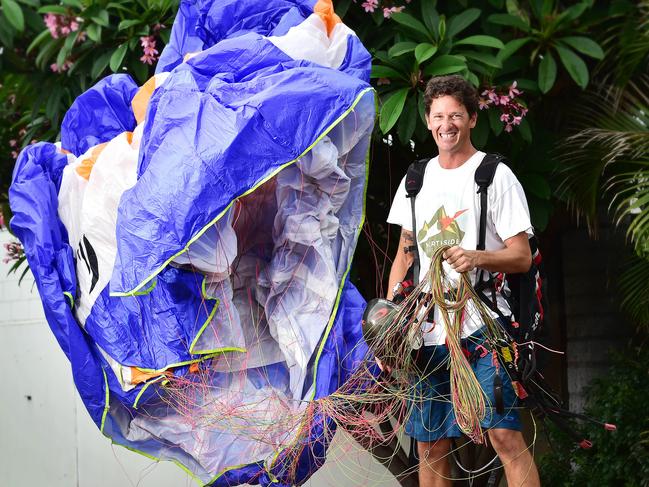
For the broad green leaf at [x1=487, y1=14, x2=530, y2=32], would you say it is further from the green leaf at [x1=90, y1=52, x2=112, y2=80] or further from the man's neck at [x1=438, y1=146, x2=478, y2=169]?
the green leaf at [x1=90, y1=52, x2=112, y2=80]

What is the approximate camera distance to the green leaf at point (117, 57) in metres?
5.11

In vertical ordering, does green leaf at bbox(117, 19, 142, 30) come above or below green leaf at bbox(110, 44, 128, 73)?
above

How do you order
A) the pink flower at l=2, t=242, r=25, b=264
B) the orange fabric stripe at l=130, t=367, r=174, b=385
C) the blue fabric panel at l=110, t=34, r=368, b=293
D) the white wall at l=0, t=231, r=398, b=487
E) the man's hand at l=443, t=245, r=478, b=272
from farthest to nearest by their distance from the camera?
the white wall at l=0, t=231, r=398, b=487
the pink flower at l=2, t=242, r=25, b=264
the orange fabric stripe at l=130, t=367, r=174, b=385
the blue fabric panel at l=110, t=34, r=368, b=293
the man's hand at l=443, t=245, r=478, b=272

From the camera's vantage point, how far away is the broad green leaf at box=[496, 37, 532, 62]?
4898 mm

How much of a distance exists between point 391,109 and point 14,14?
213 centimetres

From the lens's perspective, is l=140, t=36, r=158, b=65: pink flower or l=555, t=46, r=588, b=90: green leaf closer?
l=555, t=46, r=588, b=90: green leaf

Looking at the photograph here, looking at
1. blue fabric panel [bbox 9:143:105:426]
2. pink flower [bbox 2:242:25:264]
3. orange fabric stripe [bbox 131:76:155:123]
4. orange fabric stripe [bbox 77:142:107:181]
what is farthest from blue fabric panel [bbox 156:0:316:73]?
pink flower [bbox 2:242:25:264]

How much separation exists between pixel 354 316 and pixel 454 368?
0.63m

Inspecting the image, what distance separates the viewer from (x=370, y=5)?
4.91m

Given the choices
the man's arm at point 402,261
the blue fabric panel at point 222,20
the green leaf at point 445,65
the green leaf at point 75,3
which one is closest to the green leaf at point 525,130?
the green leaf at point 445,65

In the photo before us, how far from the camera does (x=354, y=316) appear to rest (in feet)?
13.2

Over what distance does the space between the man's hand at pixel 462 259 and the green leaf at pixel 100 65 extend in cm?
259

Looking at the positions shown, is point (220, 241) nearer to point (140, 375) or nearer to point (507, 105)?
point (140, 375)

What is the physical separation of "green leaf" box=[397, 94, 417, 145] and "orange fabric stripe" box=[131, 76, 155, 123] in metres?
1.09
